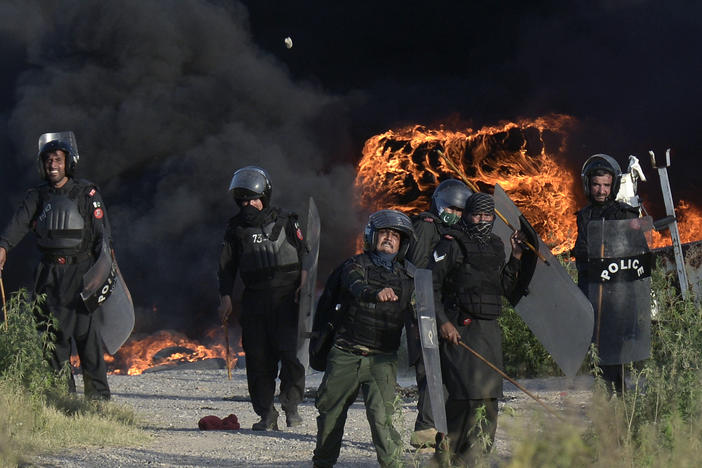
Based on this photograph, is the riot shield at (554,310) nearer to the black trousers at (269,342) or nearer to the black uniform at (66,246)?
the black trousers at (269,342)

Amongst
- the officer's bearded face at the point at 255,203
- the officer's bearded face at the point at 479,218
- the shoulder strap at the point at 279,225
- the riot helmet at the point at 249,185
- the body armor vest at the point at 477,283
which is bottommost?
the body armor vest at the point at 477,283

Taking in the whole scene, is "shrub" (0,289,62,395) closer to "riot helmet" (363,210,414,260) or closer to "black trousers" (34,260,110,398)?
"black trousers" (34,260,110,398)

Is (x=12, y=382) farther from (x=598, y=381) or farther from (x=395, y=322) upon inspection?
(x=598, y=381)

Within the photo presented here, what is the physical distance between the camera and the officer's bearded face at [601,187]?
7051mm

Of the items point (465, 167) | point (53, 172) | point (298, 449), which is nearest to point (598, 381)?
point (298, 449)

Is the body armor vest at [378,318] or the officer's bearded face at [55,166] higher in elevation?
the officer's bearded face at [55,166]

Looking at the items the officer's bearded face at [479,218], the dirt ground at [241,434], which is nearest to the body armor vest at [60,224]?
the dirt ground at [241,434]

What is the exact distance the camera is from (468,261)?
5438 mm

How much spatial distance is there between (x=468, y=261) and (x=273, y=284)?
100 inches

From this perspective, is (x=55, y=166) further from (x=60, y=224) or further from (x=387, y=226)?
(x=387, y=226)

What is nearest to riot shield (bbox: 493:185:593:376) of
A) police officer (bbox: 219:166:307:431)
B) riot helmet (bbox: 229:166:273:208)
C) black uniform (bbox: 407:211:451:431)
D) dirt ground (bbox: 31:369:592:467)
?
dirt ground (bbox: 31:369:592:467)

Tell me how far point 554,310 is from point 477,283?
799 mm

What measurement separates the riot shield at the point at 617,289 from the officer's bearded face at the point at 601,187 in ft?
0.56

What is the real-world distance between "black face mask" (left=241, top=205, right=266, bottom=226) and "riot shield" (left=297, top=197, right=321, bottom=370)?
374 millimetres
